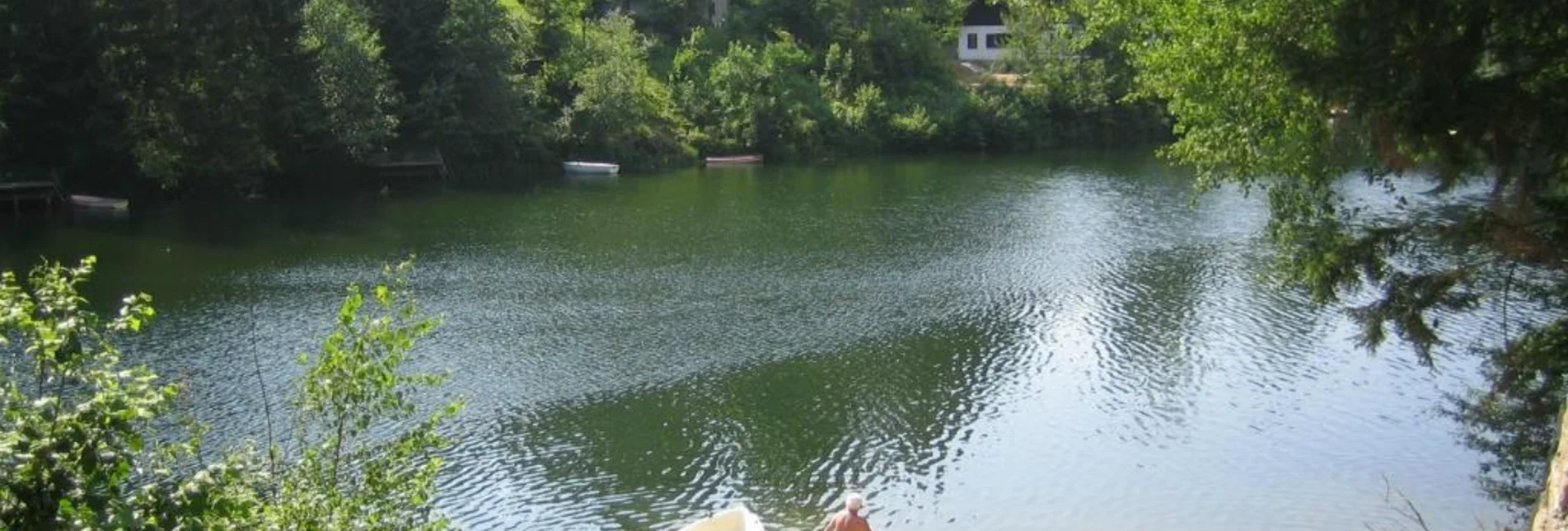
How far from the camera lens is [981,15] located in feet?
270

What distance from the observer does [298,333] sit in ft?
90.0

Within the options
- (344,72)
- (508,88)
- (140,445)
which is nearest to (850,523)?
(140,445)

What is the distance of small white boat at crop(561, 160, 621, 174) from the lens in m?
56.7

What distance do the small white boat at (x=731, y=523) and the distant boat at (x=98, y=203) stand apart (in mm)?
32704

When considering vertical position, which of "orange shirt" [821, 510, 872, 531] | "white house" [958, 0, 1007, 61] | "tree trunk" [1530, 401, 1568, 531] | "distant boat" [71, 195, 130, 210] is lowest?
"orange shirt" [821, 510, 872, 531]

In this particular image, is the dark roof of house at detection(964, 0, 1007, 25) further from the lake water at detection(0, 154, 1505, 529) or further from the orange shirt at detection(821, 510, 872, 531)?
the orange shirt at detection(821, 510, 872, 531)

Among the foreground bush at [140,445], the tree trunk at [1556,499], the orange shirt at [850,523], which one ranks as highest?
the foreground bush at [140,445]

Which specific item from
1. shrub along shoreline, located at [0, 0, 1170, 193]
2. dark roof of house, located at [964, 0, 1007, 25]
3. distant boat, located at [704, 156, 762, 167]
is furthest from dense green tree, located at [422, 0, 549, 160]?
dark roof of house, located at [964, 0, 1007, 25]

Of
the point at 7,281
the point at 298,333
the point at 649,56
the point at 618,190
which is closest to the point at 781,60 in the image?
the point at 649,56

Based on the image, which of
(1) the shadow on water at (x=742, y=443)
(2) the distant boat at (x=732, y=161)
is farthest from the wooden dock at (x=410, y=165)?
(1) the shadow on water at (x=742, y=443)

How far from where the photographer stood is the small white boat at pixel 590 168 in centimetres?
5666

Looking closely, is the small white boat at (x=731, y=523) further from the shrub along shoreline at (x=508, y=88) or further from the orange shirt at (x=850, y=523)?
the shrub along shoreline at (x=508, y=88)

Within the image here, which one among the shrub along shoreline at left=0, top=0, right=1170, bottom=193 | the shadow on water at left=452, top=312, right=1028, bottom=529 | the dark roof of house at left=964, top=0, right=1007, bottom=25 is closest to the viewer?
the shadow on water at left=452, top=312, right=1028, bottom=529

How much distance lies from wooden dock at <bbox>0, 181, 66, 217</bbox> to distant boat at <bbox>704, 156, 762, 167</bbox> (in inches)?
1027
